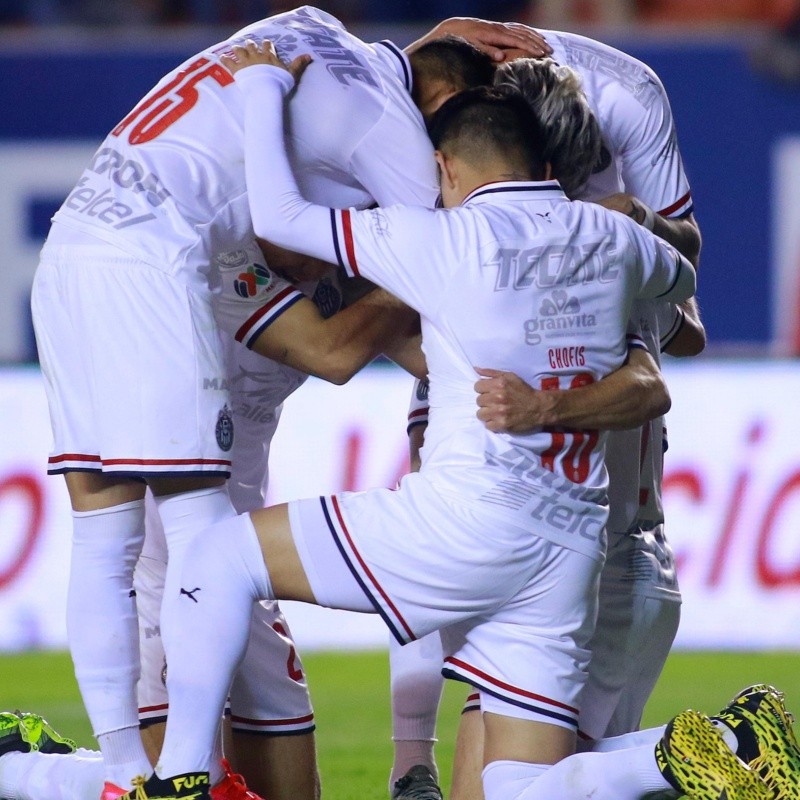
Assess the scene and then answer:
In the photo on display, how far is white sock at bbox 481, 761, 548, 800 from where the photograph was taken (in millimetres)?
2746

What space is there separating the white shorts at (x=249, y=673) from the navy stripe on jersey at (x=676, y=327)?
1165 mm

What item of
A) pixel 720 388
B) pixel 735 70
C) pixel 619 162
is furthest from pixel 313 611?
pixel 735 70

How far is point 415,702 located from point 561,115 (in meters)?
1.46

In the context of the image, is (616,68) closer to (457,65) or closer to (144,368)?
(457,65)

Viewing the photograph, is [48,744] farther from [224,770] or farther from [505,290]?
[505,290]

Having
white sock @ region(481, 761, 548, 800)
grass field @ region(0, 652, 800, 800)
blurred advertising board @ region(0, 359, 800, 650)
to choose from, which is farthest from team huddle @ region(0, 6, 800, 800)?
blurred advertising board @ region(0, 359, 800, 650)

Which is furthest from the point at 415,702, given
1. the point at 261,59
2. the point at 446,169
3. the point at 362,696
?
the point at 362,696

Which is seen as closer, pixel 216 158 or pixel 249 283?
pixel 216 158

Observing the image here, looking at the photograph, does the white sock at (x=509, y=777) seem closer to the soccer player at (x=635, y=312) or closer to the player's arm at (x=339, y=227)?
the soccer player at (x=635, y=312)

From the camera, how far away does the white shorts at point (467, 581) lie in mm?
2727

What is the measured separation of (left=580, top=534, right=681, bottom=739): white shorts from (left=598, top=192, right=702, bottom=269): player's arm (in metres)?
0.70

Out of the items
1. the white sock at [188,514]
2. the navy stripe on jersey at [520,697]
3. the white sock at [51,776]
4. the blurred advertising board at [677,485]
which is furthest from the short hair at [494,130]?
the blurred advertising board at [677,485]

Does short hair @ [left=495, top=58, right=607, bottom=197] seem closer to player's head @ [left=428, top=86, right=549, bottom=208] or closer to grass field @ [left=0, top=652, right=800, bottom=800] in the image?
player's head @ [left=428, top=86, right=549, bottom=208]

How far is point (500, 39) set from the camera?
11.5 ft
